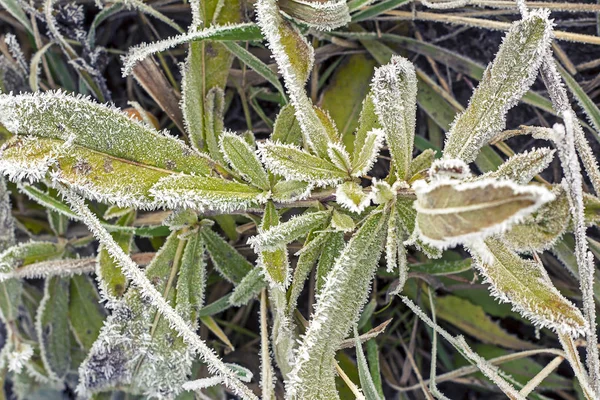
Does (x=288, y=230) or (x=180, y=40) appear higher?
(x=180, y=40)

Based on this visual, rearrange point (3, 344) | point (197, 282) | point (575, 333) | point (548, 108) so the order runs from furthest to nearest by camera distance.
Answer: point (3, 344) < point (548, 108) < point (197, 282) < point (575, 333)

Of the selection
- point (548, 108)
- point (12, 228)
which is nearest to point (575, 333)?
point (548, 108)

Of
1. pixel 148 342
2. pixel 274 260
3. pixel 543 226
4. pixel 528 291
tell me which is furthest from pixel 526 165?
pixel 148 342

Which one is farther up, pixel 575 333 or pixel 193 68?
pixel 193 68

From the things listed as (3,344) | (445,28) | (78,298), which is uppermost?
(445,28)

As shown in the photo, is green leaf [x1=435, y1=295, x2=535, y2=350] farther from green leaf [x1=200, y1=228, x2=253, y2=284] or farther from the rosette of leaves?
green leaf [x1=200, y1=228, x2=253, y2=284]

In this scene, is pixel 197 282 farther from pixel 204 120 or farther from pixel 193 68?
pixel 193 68

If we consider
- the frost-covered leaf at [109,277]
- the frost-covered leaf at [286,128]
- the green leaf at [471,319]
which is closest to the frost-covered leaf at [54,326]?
the frost-covered leaf at [109,277]

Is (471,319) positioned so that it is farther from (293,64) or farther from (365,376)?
(293,64)
